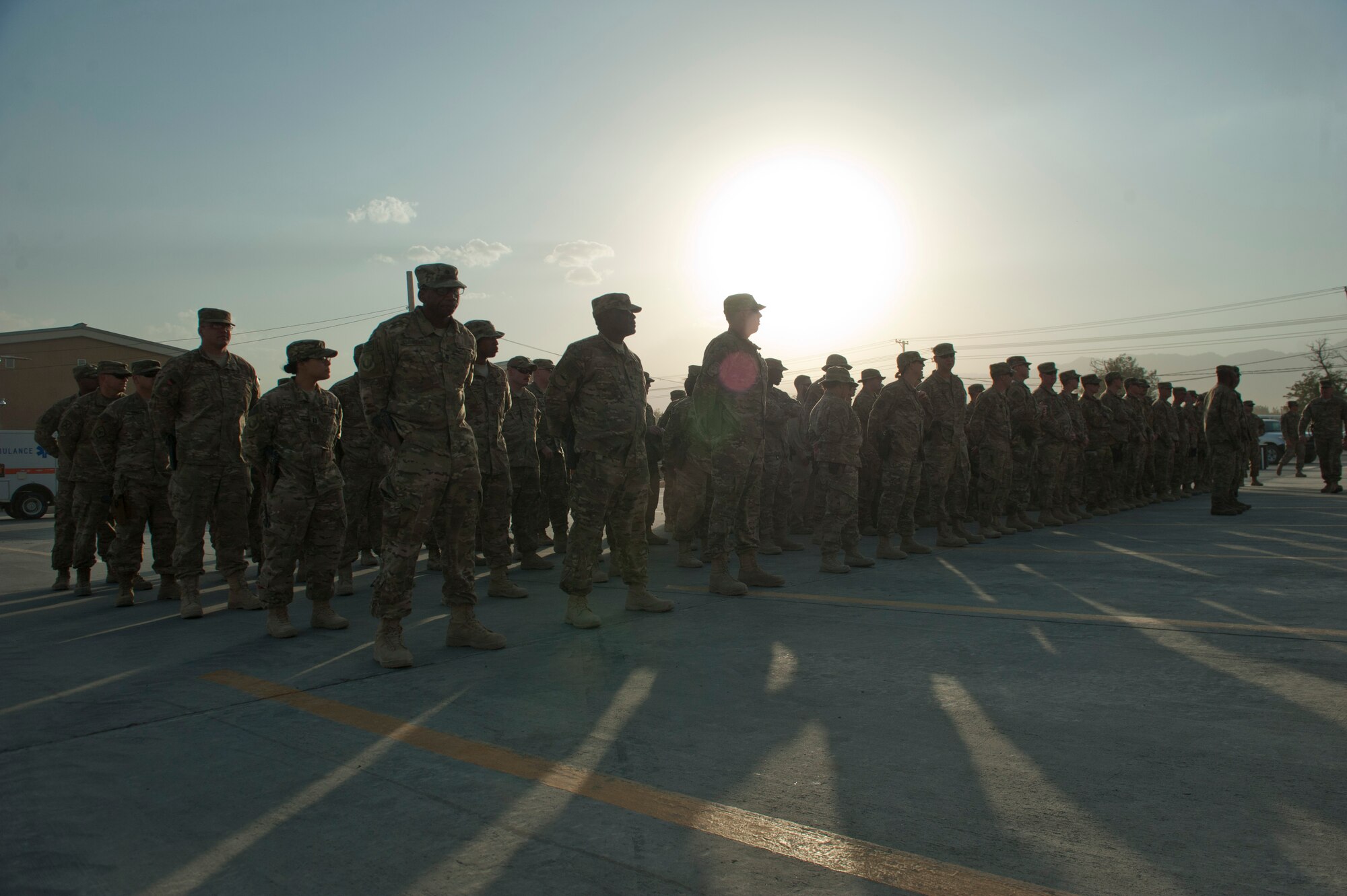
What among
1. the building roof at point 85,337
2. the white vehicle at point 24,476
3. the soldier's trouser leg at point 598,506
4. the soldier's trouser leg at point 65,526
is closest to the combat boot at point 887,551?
the soldier's trouser leg at point 598,506

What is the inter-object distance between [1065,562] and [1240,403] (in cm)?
619

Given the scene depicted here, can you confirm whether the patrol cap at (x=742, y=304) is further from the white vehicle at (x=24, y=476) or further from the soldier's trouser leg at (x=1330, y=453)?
the white vehicle at (x=24, y=476)

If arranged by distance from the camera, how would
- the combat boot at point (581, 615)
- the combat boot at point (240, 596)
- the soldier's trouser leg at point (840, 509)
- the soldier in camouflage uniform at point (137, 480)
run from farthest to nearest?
the soldier's trouser leg at point (840, 509)
the soldier in camouflage uniform at point (137, 480)
the combat boot at point (240, 596)
the combat boot at point (581, 615)

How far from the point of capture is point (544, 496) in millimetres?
9852

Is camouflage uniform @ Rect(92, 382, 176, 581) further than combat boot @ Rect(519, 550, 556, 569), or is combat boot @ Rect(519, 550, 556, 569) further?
combat boot @ Rect(519, 550, 556, 569)

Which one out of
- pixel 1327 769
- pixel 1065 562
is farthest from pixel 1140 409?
pixel 1327 769

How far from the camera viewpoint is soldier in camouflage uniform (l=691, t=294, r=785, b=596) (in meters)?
7.06

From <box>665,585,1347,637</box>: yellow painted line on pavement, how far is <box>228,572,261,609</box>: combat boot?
4138 mm

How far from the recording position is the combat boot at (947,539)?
959 centimetres

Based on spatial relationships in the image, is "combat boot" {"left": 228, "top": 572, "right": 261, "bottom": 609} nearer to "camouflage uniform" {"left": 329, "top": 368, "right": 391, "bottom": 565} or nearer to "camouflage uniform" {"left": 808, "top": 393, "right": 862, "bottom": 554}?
"camouflage uniform" {"left": 329, "top": 368, "right": 391, "bottom": 565}

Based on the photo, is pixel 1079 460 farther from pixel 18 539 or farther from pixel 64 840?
pixel 18 539

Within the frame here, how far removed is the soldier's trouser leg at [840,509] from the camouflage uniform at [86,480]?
7022mm

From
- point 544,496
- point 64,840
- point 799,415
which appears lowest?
point 64,840

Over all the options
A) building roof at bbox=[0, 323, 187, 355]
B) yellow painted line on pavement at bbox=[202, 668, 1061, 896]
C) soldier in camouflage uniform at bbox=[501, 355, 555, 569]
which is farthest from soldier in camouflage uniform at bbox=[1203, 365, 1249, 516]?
building roof at bbox=[0, 323, 187, 355]
